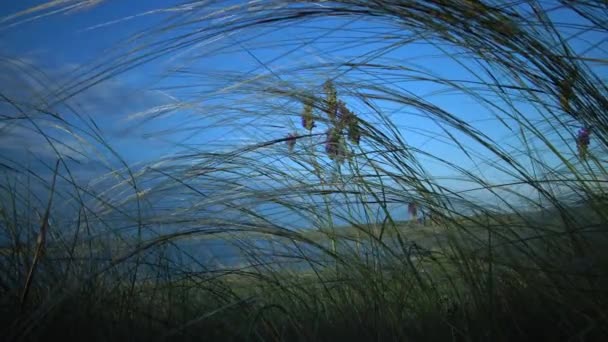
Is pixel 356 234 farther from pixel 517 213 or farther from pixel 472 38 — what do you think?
pixel 472 38

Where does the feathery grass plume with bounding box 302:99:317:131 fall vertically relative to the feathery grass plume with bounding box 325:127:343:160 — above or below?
above

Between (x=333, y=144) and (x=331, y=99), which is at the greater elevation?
(x=331, y=99)

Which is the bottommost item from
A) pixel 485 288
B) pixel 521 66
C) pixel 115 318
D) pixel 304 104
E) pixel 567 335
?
pixel 567 335

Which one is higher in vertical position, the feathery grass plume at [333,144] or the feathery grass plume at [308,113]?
the feathery grass plume at [308,113]

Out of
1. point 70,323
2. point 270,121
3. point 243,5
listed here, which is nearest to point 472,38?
point 243,5

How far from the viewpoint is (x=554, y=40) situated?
149cm

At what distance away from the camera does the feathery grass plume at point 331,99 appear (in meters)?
1.80

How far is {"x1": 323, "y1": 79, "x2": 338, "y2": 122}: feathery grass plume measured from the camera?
1.80 m

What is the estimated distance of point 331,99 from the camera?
6.03 feet

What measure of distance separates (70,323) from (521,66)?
1.45 metres

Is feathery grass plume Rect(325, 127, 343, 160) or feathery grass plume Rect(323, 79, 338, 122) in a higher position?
feathery grass plume Rect(323, 79, 338, 122)

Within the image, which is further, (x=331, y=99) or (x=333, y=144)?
(x=333, y=144)

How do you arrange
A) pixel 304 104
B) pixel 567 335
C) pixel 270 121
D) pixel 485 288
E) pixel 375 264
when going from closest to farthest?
pixel 567 335
pixel 485 288
pixel 375 264
pixel 304 104
pixel 270 121

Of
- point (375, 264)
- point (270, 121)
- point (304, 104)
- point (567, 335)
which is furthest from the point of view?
point (270, 121)
